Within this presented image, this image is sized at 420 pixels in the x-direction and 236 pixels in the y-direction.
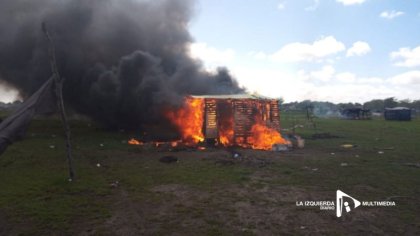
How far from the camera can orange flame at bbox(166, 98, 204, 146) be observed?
27.3 meters

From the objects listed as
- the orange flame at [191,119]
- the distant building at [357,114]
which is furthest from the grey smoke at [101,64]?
the distant building at [357,114]

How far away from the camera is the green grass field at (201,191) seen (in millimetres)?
9516

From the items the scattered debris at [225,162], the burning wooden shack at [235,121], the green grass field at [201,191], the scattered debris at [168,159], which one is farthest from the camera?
the burning wooden shack at [235,121]

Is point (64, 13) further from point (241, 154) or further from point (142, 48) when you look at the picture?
point (241, 154)

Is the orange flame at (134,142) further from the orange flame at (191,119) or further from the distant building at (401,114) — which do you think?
the distant building at (401,114)

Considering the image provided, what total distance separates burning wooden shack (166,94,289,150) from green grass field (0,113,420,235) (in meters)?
4.13

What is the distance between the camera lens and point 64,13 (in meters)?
35.4

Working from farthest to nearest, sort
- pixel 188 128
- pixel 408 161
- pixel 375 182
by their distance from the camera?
pixel 188 128 → pixel 408 161 → pixel 375 182

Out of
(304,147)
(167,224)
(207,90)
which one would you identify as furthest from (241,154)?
(207,90)

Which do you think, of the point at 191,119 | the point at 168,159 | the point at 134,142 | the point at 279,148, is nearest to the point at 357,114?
the point at 191,119

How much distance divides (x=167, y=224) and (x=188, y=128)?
18.7m

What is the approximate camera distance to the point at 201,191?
12992 millimetres

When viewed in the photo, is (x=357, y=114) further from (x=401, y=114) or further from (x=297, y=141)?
(x=297, y=141)

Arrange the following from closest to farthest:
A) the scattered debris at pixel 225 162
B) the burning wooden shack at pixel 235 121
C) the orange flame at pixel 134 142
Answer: the scattered debris at pixel 225 162 < the orange flame at pixel 134 142 < the burning wooden shack at pixel 235 121
